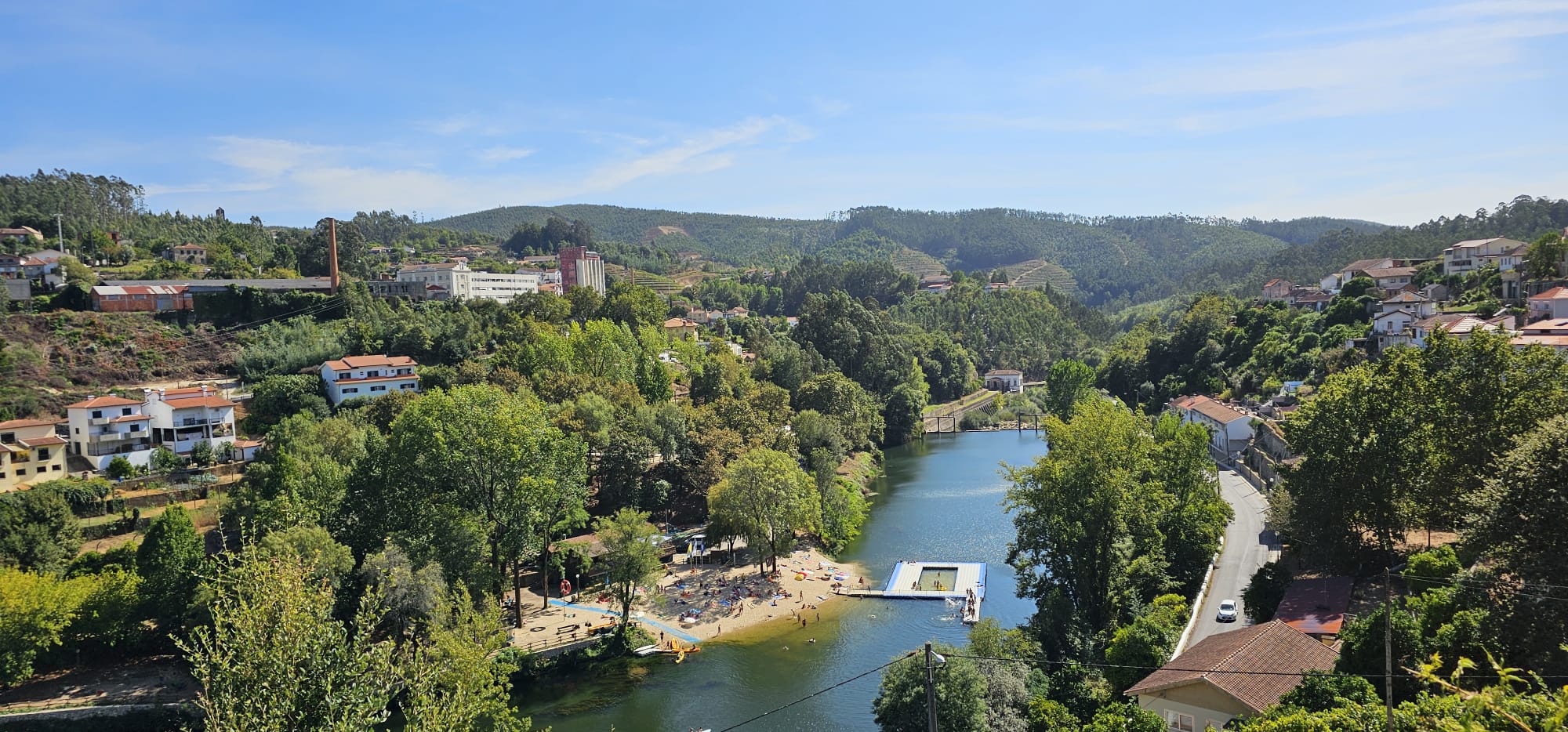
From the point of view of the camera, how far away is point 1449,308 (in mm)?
41375

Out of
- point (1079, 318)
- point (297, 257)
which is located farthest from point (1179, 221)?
point (297, 257)

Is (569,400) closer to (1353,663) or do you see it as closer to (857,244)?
(1353,663)

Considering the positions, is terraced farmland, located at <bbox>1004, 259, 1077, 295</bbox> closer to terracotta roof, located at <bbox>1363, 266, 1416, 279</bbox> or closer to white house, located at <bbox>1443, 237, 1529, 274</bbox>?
terracotta roof, located at <bbox>1363, 266, 1416, 279</bbox>

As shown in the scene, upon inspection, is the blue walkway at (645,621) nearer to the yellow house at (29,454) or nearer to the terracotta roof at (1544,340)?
the yellow house at (29,454)

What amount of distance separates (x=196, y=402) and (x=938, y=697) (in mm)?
31299

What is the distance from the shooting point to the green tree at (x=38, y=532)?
2461cm

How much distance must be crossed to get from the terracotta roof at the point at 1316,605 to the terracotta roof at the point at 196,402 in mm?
36139

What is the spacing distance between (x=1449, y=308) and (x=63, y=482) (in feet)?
181

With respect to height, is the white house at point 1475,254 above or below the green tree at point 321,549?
above

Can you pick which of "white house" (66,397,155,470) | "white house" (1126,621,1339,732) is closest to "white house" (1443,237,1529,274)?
"white house" (1126,621,1339,732)

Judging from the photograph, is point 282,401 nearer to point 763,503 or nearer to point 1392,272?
point 763,503

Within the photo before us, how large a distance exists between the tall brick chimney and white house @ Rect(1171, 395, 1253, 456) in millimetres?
45865

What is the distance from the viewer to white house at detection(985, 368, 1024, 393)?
78.4m

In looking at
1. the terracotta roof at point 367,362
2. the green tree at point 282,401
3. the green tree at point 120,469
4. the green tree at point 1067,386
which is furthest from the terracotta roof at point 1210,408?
the green tree at point 120,469
